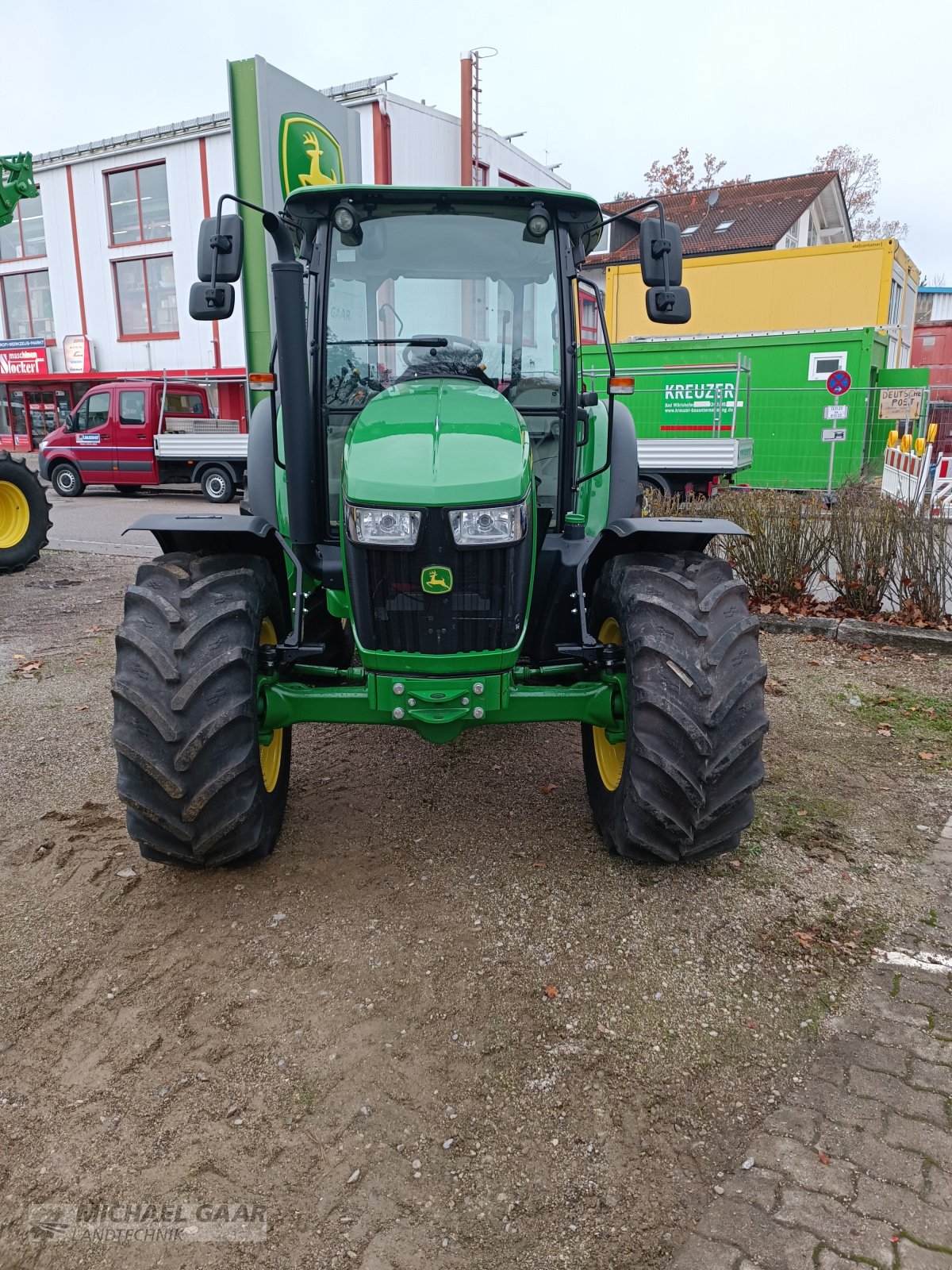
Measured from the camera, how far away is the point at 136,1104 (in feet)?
7.91

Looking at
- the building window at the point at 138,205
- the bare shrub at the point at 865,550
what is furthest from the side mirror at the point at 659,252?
the building window at the point at 138,205

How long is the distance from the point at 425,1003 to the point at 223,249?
9.46 ft

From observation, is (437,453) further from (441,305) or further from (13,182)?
(13,182)

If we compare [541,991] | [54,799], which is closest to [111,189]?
[54,799]

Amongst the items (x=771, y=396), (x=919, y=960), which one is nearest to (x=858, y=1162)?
(x=919, y=960)

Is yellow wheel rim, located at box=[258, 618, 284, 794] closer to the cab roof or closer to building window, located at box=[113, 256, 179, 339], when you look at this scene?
the cab roof

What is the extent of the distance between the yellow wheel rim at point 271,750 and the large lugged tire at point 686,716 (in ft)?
4.55

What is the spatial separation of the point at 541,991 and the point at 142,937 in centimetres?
138

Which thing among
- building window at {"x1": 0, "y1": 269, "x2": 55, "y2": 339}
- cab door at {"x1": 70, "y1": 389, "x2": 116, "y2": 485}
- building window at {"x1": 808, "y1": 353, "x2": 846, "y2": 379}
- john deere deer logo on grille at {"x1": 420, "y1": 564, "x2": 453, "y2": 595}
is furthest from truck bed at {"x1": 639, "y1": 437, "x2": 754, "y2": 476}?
building window at {"x1": 0, "y1": 269, "x2": 55, "y2": 339}

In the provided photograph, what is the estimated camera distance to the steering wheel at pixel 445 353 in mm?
3938

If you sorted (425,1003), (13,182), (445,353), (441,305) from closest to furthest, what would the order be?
(425,1003), (445,353), (441,305), (13,182)

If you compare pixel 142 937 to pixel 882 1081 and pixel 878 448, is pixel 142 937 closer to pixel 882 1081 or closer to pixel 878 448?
pixel 882 1081

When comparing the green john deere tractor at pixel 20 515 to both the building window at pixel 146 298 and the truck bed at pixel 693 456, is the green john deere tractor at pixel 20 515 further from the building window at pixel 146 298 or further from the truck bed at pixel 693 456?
the building window at pixel 146 298

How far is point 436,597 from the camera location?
124 inches
